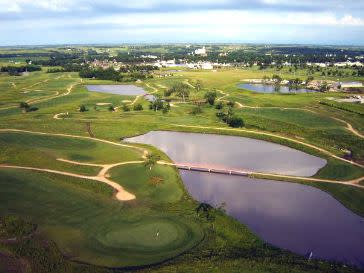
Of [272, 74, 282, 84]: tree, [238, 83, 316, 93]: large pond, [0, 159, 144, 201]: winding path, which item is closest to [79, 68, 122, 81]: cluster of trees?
[238, 83, 316, 93]: large pond

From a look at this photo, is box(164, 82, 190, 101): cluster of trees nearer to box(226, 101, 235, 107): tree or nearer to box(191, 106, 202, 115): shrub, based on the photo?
box(226, 101, 235, 107): tree

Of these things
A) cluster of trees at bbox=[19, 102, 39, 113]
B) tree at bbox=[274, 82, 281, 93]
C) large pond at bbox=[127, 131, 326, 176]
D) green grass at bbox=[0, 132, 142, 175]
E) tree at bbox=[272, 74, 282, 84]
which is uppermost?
tree at bbox=[272, 74, 282, 84]

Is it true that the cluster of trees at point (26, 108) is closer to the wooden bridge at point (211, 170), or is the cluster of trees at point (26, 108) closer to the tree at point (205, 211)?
the wooden bridge at point (211, 170)

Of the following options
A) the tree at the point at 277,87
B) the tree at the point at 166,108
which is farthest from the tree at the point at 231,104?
the tree at the point at 277,87

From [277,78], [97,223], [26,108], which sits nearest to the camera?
[97,223]

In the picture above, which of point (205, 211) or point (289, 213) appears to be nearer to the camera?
point (205, 211)

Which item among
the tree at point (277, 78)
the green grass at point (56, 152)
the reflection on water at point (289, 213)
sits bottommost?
the reflection on water at point (289, 213)

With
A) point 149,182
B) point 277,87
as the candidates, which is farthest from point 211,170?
point 277,87

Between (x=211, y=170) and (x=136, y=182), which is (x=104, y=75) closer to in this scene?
(x=211, y=170)
